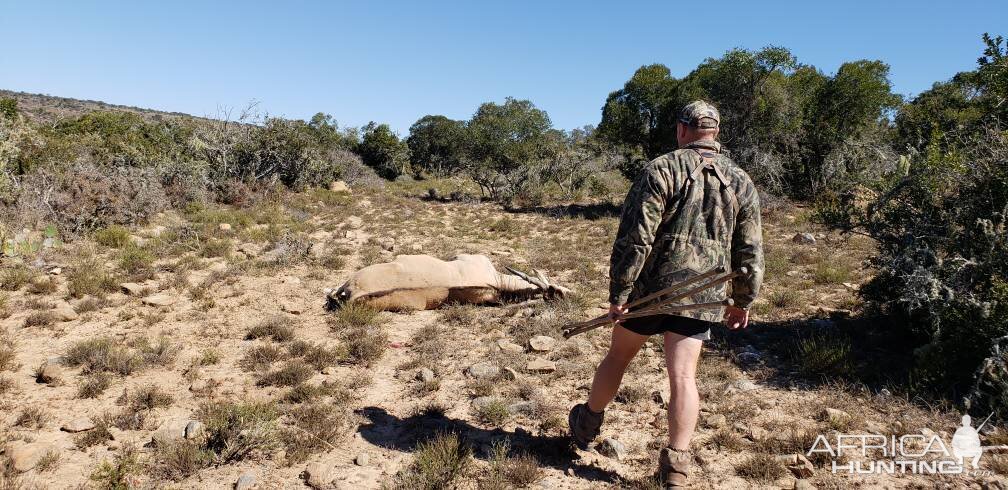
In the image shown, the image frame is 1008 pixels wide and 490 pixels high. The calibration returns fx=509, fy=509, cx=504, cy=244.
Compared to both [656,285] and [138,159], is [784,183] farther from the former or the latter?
[138,159]

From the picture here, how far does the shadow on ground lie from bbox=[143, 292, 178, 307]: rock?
11.9 ft

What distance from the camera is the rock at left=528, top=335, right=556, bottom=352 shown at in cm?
494

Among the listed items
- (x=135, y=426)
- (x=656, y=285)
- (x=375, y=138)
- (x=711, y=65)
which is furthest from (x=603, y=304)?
(x=375, y=138)

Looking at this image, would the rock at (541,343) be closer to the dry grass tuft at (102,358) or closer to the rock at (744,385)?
the rock at (744,385)

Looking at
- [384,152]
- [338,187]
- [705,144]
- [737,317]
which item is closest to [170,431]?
[737,317]

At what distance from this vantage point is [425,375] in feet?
14.3

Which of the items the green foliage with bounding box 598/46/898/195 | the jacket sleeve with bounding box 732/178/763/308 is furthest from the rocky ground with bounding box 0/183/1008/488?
the green foliage with bounding box 598/46/898/195

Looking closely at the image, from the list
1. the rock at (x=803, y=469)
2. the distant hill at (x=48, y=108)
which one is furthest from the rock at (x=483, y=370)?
the distant hill at (x=48, y=108)

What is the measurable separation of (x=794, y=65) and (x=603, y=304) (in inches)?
414

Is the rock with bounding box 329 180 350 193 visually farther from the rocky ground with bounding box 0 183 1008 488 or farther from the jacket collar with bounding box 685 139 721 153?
the jacket collar with bounding box 685 139 721 153

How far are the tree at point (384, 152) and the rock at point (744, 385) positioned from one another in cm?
2575

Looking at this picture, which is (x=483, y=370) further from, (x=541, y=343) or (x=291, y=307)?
(x=291, y=307)

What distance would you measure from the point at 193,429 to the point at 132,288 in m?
3.92

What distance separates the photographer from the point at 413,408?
391cm
